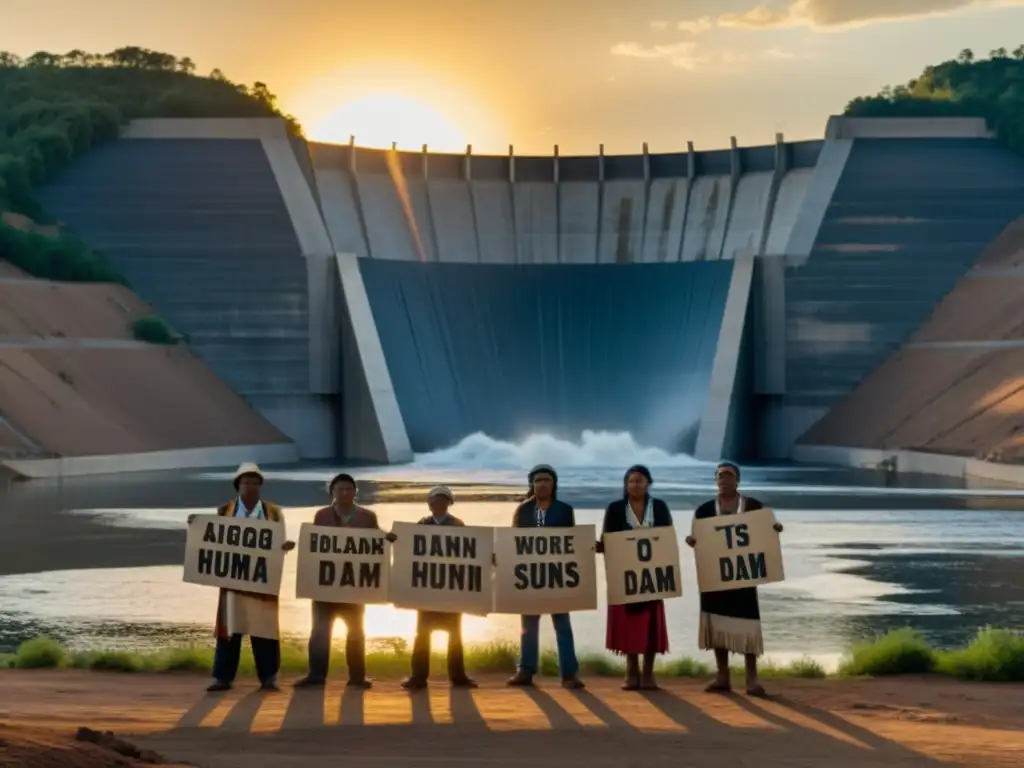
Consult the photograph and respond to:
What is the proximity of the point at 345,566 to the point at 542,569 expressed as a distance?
134 cm

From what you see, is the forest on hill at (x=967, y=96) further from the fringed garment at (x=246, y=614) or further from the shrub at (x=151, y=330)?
Answer: the fringed garment at (x=246, y=614)

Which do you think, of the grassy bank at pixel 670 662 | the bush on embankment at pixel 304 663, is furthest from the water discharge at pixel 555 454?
the grassy bank at pixel 670 662

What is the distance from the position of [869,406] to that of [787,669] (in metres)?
41.8

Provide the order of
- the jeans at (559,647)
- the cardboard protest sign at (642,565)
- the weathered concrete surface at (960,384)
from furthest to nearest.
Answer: the weathered concrete surface at (960,384) < the jeans at (559,647) < the cardboard protest sign at (642,565)

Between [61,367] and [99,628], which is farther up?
[61,367]

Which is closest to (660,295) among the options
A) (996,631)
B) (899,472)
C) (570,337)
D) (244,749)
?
(570,337)

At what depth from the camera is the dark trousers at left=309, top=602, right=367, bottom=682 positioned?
13648 millimetres

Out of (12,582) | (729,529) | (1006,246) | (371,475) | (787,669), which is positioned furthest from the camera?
(1006,246)

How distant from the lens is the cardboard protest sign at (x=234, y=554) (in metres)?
13.6

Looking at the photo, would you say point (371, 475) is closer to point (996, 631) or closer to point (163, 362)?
point (163, 362)

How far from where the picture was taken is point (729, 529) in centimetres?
1343

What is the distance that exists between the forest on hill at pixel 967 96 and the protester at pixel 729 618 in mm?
56588

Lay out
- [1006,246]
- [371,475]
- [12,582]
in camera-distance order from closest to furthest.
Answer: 1. [12,582]
2. [371,475]
3. [1006,246]

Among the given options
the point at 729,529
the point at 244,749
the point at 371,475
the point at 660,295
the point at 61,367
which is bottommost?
the point at 244,749
